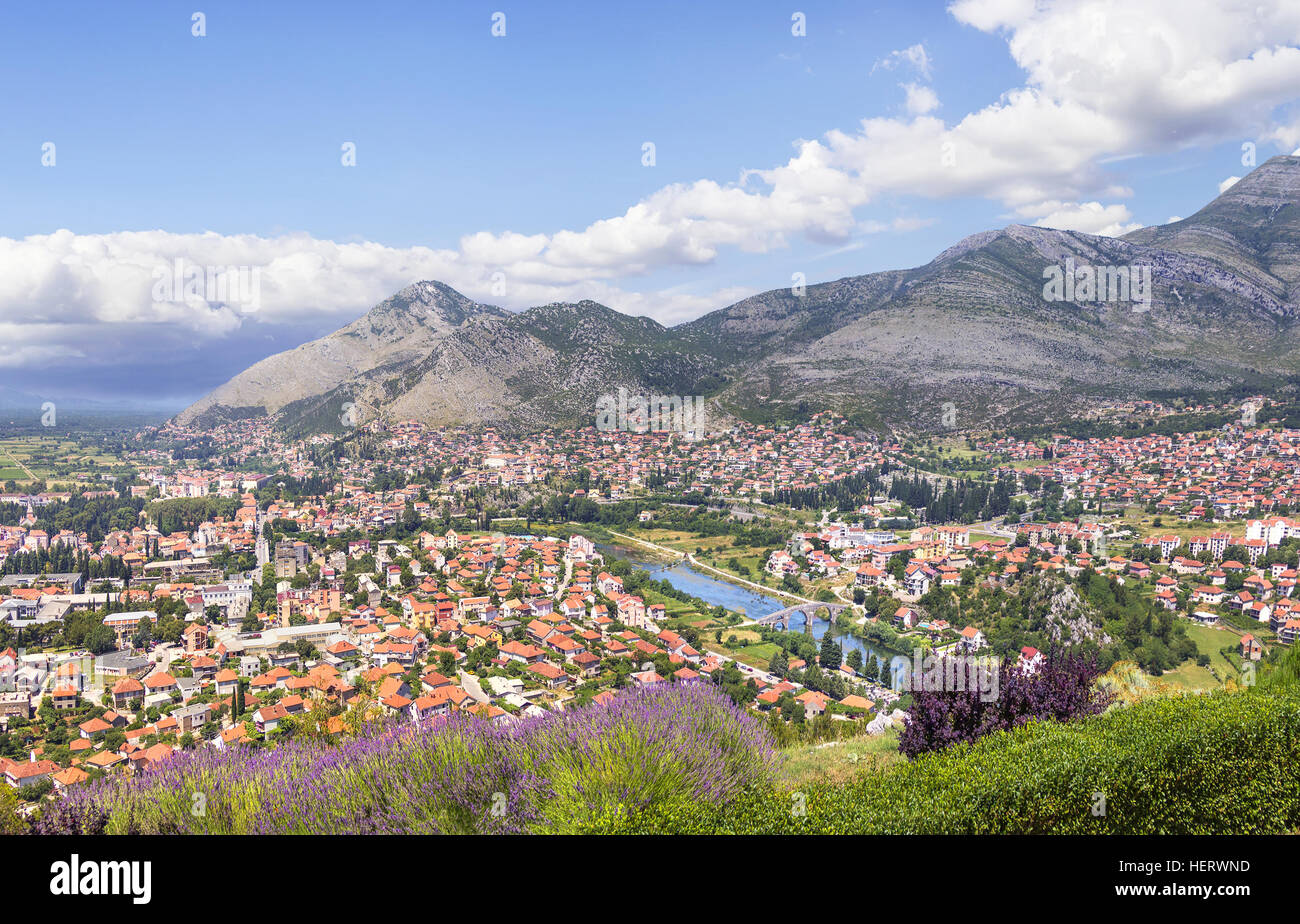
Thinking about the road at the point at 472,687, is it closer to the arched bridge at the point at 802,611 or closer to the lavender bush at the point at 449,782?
the arched bridge at the point at 802,611

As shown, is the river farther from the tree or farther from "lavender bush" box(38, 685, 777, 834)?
"lavender bush" box(38, 685, 777, 834)

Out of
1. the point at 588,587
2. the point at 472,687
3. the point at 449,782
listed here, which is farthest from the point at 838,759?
the point at 588,587

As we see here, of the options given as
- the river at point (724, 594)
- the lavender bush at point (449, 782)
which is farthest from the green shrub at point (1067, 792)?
the river at point (724, 594)

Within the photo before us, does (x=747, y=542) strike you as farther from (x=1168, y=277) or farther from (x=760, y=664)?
(x=1168, y=277)

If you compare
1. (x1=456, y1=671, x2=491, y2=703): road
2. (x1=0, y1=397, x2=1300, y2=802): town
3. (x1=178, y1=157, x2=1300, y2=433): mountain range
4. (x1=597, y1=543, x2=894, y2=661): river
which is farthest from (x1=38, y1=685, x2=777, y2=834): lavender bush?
(x1=178, y1=157, x2=1300, y2=433): mountain range

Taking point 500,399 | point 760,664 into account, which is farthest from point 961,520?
point 500,399

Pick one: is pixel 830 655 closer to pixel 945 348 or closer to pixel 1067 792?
pixel 1067 792
